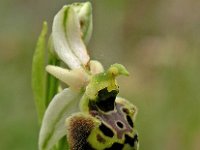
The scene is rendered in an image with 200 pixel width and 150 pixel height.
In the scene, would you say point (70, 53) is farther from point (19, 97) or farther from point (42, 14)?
point (42, 14)

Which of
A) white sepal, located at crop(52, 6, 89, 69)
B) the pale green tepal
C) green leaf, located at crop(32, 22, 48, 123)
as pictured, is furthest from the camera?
green leaf, located at crop(32, 22, 48, 123)

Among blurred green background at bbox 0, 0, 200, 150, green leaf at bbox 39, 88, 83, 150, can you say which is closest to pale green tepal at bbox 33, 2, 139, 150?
green leaf at bbox 39, 88, 83, 150

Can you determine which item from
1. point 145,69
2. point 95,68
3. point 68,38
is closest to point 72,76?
point 95,68

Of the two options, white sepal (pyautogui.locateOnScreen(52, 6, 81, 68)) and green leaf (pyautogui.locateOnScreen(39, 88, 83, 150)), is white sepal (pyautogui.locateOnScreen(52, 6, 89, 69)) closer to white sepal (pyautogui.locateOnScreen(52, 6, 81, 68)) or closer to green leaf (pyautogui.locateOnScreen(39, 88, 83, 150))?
white sepal (pyautogui.locateOnScreen(52, 6, 81, 68))

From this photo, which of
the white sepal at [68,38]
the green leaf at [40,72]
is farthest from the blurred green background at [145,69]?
the white sepal at [68,38]

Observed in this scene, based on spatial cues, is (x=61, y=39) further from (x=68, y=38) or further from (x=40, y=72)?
(x=40, y=72)
